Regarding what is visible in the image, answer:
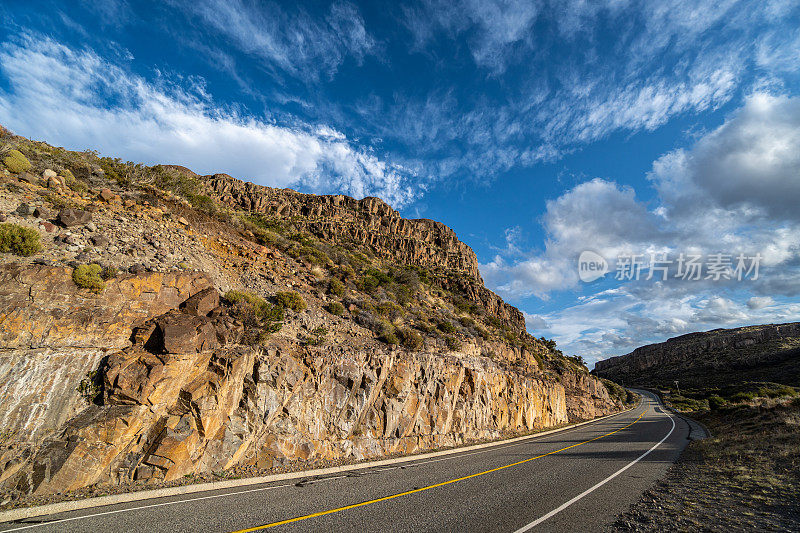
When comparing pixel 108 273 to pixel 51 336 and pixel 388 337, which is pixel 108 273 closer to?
pixel 51 336

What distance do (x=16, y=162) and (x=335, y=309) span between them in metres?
16.4

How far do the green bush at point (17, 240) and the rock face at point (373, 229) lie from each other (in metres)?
39.2

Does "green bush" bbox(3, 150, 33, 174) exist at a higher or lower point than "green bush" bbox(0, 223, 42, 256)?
higher

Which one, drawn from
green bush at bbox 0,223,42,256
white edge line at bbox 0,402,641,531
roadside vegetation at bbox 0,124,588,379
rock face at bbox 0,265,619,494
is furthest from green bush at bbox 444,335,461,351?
green bush at bbox 0,223,42,256

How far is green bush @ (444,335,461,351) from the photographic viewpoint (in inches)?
928

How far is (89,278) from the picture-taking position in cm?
1113

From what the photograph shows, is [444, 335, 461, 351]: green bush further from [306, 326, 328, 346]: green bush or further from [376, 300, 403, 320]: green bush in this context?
[306, 326, 328, 346]: green bush

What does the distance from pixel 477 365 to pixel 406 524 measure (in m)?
18.3

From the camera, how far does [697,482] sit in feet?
31.3

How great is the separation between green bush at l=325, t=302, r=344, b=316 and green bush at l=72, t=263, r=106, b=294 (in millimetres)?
10669

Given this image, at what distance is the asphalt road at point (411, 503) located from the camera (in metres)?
6.75

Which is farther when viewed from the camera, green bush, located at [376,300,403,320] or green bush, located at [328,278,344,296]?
green bush, located at [376,300,403,320]

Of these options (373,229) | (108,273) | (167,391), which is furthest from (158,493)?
(373,229)

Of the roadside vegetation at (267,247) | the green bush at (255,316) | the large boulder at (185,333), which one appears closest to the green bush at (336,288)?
the roadside vegetation at (267,247)
